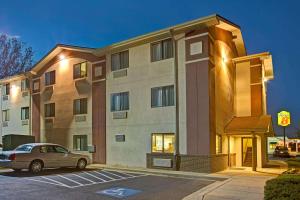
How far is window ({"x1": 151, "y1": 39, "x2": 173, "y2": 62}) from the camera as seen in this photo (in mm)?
20469

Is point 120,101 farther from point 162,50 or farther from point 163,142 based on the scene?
point 162,50

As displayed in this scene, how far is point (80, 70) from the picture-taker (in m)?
25.8

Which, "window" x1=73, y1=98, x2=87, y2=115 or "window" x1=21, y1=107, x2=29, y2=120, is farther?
"window" x1=21, y1=107, x2=29, y2=120

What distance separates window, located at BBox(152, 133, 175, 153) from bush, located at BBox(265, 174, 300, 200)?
11.2 metres

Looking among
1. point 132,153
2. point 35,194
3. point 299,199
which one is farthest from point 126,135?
point 299,199

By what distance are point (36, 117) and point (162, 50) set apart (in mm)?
14352

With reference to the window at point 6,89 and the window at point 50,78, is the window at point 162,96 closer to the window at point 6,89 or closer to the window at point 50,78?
the window at point 50,78

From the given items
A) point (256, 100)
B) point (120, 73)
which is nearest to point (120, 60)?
point (120, 73)

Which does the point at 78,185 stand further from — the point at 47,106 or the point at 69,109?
the point at 47,106

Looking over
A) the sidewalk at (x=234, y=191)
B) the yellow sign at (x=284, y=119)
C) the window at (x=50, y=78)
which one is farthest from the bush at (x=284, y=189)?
the yellow sign at (x=284, y=119)

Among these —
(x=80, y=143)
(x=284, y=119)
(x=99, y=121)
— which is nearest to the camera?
(x=99, y=121)

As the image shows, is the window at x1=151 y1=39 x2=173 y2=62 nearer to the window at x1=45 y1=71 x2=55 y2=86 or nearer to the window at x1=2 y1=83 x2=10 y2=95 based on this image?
the window at x1=45 y1=71 x2=55 y2=86

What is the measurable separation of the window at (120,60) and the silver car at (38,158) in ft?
21.3

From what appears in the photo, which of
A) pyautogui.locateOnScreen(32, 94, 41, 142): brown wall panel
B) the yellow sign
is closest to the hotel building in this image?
pyautogui.locateOnScreen(32, 94, 41, 142): brown wall panel
